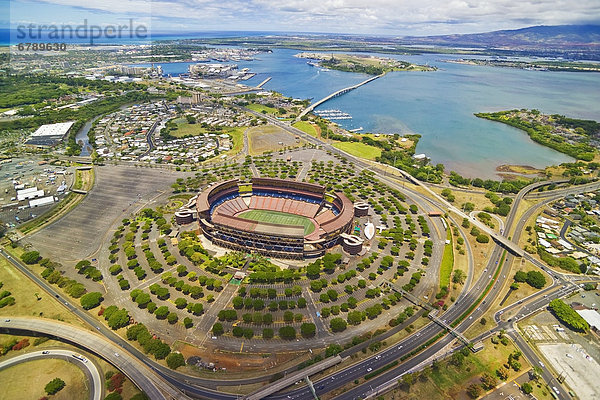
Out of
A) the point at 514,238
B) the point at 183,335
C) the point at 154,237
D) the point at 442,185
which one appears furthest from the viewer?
the point at 442,185

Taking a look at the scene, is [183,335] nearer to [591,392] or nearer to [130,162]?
[591,392]

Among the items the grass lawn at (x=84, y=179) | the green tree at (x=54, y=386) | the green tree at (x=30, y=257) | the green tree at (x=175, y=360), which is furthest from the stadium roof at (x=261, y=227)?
the grass lawn at (x=84, y=179)

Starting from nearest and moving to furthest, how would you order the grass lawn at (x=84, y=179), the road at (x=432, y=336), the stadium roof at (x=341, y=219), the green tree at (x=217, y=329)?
the road at (x=432, y=336)
the green tree at (x=217, y=329)
the stadium roof at (x=341, y=219)
the grass lawn at (x=84, y=179)

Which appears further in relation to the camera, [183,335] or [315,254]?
[315,254]

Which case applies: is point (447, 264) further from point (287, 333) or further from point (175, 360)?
point (175, 360)

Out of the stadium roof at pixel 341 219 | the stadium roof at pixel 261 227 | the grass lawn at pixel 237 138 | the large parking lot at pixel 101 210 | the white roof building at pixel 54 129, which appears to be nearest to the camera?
the stadium roof at pixel 261 227

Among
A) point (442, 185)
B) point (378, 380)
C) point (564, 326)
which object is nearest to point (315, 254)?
point (378, 380)

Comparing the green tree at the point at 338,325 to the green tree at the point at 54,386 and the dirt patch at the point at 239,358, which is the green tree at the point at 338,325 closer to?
the dirt patch at the point at 239,358
